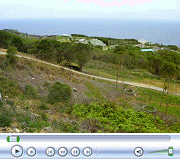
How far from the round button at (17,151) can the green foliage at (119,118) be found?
3.19 metres

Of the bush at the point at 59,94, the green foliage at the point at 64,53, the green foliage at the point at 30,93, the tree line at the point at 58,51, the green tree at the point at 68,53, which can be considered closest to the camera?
the bush at the point at 59,94

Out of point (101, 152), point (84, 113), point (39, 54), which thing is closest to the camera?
point (101, 152)

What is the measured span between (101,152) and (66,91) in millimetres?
7774

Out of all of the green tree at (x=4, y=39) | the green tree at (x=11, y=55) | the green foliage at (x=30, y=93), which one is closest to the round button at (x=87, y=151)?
the green foliage at (x=30, y=93)

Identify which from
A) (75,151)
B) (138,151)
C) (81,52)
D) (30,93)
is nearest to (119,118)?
(138,151)

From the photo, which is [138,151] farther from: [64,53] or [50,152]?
[64,53]

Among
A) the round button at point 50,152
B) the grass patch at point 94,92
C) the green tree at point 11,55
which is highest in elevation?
the green tree at point 11,55

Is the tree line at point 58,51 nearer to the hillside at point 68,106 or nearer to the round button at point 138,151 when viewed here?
the hillside at point 68,106

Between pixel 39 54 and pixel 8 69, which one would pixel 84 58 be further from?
pixel 8 69

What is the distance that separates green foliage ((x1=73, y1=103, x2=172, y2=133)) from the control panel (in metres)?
3.02

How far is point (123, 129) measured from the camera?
446 cm

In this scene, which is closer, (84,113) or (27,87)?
(84,113)

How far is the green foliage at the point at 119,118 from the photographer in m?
4.81

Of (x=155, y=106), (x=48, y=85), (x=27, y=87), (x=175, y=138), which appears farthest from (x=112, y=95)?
(x=175, y=138)
